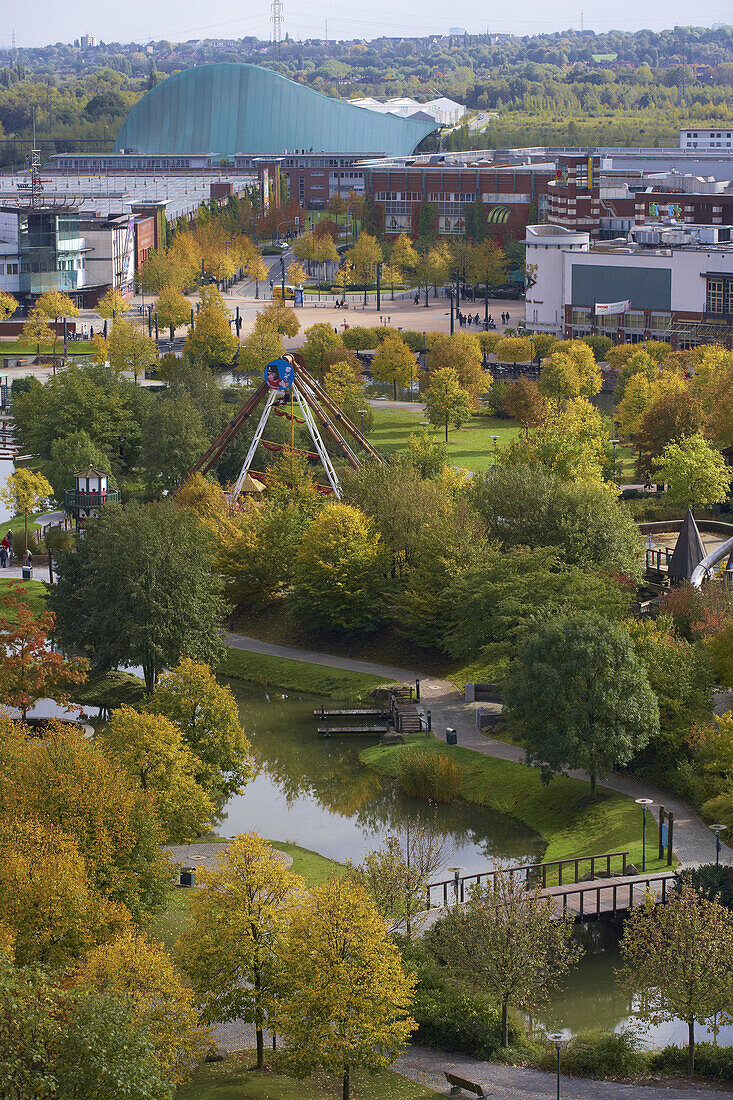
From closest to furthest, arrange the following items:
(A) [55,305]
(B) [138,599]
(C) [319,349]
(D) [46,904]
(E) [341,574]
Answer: (D) [46,904]
(B) [138,599]
(E) [341,574]
(C) [319,349]
(A) [55,305]

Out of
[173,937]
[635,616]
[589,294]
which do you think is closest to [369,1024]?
[173,937]

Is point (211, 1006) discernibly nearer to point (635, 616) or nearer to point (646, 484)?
point (635, 616)

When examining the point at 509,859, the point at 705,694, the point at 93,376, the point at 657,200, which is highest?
the point at 657,200

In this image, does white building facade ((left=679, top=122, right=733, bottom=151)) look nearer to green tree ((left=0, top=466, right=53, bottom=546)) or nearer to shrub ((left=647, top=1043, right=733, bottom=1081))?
green tree ((left=0, top=466, right=53, bottom=546))

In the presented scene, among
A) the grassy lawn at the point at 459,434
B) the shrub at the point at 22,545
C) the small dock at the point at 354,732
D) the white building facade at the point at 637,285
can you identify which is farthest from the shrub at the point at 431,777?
the white building facade at the point at 637,285

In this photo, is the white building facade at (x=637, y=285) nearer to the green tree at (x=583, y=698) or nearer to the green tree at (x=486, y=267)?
the green tree at (x=486, y=267)

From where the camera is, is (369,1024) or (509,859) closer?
(369,1024)

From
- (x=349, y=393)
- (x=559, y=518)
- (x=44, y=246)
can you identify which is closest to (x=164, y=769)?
(x=559, y=518)

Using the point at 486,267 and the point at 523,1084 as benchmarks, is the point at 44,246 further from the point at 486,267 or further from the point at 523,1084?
the point at 523,1084
